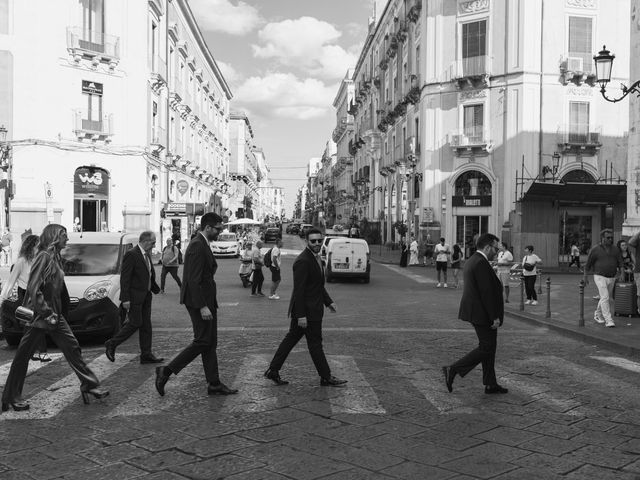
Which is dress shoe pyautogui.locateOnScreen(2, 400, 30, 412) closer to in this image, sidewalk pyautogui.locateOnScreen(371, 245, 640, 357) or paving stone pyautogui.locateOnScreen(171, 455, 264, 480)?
paving stone pyautogui.locateOnScreen(171, 455, 264, 480)

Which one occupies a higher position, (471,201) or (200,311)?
(471,201)

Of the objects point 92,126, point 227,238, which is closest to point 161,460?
point 92,126

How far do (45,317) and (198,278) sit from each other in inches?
57.9

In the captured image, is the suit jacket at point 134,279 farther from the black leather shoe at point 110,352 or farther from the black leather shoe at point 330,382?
the black leather shoe at point 330,382

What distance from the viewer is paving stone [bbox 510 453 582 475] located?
4621mm

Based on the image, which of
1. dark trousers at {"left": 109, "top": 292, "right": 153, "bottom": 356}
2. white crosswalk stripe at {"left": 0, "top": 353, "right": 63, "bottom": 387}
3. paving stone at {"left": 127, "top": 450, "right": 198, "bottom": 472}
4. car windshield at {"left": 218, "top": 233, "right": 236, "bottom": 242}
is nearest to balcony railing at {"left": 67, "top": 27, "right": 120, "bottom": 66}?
car windshield at {"left": 218, "top": 233, "right": 236, "bottom": 242}

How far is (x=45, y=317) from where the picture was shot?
5.93 m

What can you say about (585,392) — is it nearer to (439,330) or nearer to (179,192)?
(439,330)

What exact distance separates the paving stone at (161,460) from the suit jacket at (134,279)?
3593mm

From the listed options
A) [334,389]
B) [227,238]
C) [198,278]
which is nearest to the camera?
[198,278]

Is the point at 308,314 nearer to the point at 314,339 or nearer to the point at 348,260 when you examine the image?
the point at 314,339

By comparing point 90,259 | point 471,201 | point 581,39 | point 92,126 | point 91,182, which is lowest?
point 90,259

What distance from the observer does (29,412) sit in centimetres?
590

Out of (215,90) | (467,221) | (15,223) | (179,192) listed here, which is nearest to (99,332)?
(15,223)
